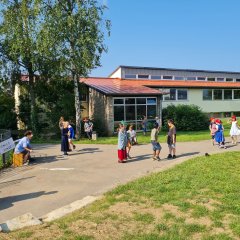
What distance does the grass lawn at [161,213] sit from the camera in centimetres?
626

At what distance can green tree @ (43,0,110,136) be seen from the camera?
2427cm

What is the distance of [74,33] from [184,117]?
507 inches

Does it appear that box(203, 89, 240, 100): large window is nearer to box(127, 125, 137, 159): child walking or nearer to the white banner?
box(127, 125, 137, 159): child walking

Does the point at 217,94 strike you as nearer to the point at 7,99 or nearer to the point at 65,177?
the point at 7,99

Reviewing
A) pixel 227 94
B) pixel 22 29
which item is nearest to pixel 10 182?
pixel 22 29

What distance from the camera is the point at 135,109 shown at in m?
30.5

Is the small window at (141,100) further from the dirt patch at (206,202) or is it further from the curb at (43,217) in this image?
the dirt patch at (206,202)

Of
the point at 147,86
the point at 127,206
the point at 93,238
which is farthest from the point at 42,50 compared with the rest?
the point at 93,238

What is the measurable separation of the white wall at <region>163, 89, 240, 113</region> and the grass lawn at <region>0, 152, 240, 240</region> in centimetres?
2712

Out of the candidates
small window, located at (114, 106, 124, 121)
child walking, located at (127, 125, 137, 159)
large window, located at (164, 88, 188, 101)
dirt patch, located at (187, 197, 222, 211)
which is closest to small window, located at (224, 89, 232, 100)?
large window, located at (164, 88, 188, 101)


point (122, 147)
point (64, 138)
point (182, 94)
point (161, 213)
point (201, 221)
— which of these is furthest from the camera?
point (182, 94)

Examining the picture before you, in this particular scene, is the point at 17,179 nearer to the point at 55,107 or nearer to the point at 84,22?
the point at 84,22

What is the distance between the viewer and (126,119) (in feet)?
98.5

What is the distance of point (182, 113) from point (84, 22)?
41.5ft
